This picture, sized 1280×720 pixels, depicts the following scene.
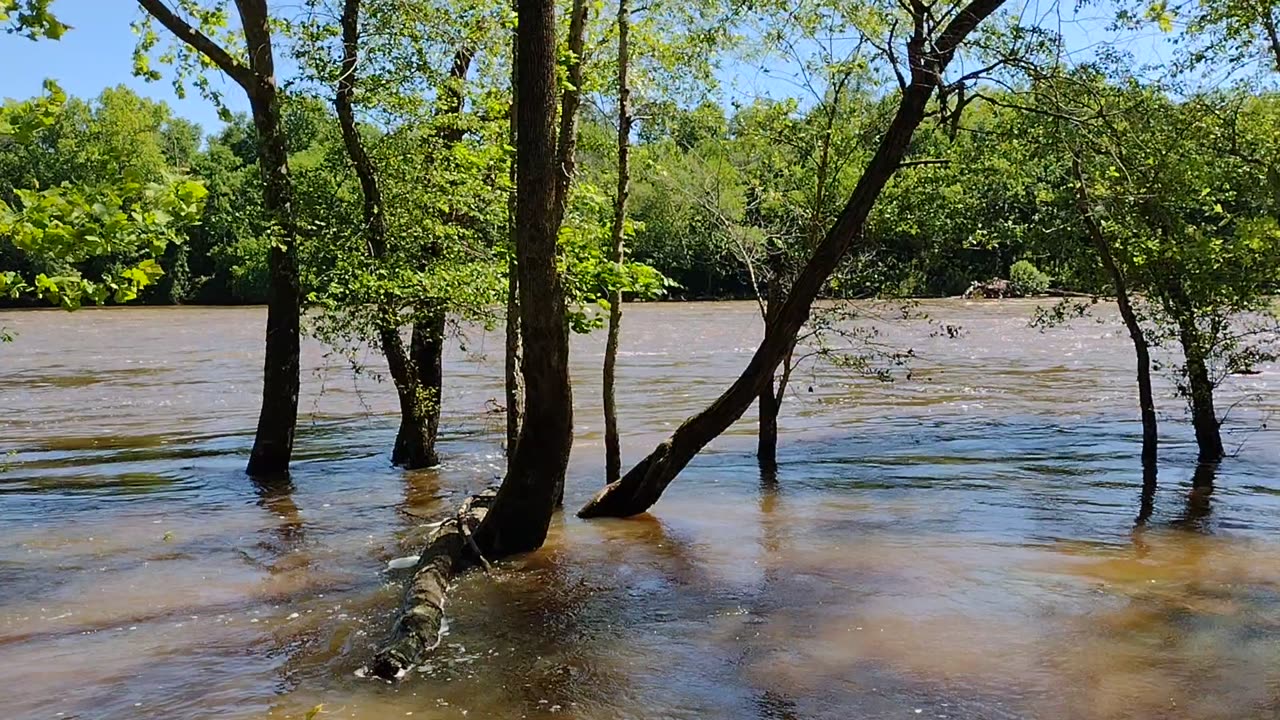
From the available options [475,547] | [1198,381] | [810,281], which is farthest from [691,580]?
[1198,381]

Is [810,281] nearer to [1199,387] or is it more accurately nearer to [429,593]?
[429,593]

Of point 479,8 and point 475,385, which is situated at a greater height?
point 479,8

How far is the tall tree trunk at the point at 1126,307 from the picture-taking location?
13237 millimetres

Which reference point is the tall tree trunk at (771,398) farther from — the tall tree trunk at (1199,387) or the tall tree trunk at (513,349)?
the tall tree trunk at (1199,387)

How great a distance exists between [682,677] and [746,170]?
902cm

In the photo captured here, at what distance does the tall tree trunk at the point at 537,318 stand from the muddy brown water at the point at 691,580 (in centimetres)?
46

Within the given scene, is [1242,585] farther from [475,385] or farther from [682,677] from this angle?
[475,385]

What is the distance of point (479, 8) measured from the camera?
1238 centimetres

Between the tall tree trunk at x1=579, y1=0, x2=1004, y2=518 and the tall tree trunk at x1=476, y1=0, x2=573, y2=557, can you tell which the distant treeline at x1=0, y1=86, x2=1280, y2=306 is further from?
the tall tree trunk at x1=476, y1=0, x2=573, y2=557

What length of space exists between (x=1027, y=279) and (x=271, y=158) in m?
10.7

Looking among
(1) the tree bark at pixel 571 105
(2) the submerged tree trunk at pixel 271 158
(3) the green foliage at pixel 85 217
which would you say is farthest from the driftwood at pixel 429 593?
(2) the submerged tree trunk at pixel 271 158

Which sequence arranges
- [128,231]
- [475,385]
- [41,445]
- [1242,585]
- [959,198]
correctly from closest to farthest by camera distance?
[128,231] < [1242,585] < [959,198] < [41,445] < [475,385]

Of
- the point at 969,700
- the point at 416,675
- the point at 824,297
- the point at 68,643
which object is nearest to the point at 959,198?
the point at 824,297

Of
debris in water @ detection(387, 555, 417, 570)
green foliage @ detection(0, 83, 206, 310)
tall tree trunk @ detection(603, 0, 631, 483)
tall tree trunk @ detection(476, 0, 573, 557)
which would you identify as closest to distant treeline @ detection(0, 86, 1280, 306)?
tall tree trunk @ detection(603, 0, 631, 483)
